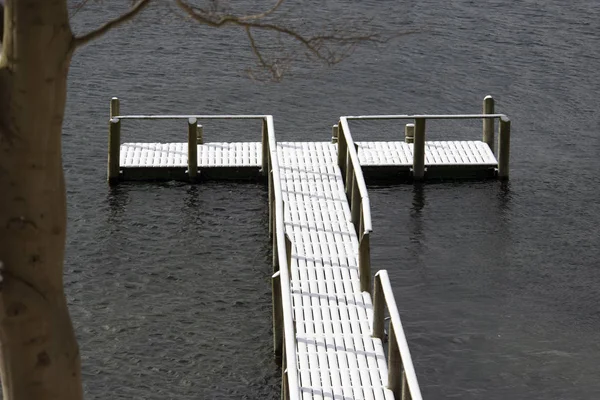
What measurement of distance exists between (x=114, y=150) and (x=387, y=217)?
727cm

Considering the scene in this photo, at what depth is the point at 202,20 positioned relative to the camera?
11242 millimetres

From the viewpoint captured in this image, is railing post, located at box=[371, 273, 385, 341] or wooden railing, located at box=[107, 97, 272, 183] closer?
railing post, located at box=[371, 273, 385, 341]

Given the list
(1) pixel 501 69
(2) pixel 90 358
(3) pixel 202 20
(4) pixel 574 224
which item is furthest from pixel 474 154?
(3) pixel 202 20

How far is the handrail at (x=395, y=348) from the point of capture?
1775cm

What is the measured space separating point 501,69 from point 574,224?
44.8ft

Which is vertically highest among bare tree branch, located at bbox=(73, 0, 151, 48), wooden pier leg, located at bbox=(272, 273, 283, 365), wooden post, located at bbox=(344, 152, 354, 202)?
bare tree branch, located at bbox=(73, 0, 151, 48)

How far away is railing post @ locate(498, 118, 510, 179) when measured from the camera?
3325cm

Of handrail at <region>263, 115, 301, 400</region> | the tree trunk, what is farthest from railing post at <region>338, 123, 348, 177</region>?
the tree trunk

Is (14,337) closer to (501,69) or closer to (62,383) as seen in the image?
(62,383)

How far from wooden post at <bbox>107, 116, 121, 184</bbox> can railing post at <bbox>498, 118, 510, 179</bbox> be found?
32.6ft

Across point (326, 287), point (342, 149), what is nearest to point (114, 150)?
point (342, 149)

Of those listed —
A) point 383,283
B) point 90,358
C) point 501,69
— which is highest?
point 501,69

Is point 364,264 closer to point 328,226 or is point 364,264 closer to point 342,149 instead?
point 328,226

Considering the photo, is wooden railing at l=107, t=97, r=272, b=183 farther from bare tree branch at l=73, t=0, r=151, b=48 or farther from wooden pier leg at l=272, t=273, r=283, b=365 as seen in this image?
bare tree branch at l=73, t=0, r=151, b=48
